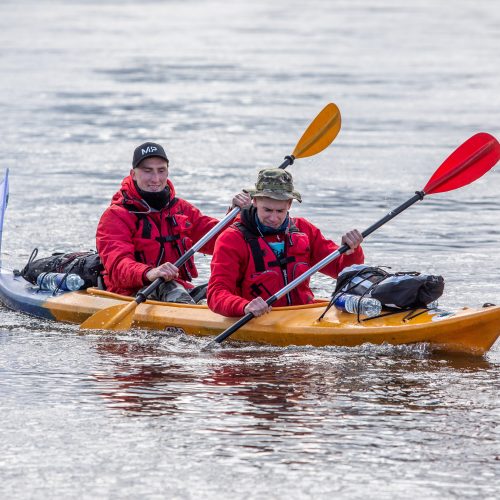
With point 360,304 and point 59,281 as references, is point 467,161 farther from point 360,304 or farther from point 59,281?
point 59,281

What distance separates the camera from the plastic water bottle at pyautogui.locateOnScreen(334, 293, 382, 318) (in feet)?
26.2

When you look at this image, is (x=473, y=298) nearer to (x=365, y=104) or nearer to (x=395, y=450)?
(x=395, y=450)

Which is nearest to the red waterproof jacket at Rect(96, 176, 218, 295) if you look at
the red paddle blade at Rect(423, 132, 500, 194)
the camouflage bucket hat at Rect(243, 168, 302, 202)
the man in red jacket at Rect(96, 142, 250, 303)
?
the man in red jacket at Rect(96, 142, 250, 303)

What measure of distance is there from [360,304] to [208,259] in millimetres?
4109

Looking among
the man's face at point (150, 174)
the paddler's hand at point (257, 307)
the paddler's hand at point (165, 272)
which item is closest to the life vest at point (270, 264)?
the paddler's hand at point (257, 307)

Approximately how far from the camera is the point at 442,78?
28.0 meters

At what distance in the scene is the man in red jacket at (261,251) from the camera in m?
8.12

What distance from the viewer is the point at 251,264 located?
8.33m

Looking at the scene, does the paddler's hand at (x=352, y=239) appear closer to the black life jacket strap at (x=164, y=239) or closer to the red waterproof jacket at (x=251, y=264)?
the red waterproof jacket at (x=251, y=264)

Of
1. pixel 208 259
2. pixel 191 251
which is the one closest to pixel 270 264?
pixel 191 251

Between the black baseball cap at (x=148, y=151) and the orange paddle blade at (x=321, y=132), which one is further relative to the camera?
the orange paddle blade at (x=321, y=132)

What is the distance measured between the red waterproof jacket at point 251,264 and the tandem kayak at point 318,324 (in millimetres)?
169

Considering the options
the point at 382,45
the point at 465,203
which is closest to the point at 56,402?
the point at 465,203

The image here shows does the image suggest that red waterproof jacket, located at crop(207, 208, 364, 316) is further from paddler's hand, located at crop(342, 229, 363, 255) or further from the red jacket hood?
the red jacket hood
